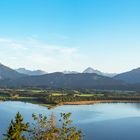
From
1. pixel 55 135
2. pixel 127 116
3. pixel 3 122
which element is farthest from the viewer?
pixel 127 116

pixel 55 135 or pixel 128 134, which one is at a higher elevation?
pixel 55 135

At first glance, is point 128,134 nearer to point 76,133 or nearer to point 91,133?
point 91,133

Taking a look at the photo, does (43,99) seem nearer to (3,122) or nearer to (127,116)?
(127,116)

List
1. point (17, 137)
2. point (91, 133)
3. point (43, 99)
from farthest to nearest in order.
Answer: point (43, 99) < point (91, 133) < point (17, 137)

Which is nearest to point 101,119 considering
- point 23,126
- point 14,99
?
point 14,99

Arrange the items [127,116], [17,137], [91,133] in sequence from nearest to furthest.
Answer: [17,137] < [91,133] < [127,116]

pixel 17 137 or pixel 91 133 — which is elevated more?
pixel 17 137

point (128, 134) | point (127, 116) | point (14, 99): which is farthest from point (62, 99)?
point (128, 134)

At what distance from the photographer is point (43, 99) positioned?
16875 centimetres

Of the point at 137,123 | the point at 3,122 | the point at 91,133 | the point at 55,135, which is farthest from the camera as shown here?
the point at 137,123

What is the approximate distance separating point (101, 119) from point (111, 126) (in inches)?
565

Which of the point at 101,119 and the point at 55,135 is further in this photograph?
the point at 101,119

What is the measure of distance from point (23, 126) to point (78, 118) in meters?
83.4

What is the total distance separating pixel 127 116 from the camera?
127 metres
